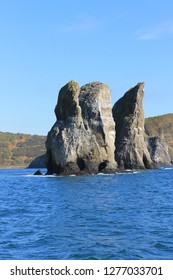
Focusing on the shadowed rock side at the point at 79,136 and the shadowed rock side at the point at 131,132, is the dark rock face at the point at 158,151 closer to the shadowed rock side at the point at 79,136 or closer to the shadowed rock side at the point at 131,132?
the shadowed rock side at the point at 131,132

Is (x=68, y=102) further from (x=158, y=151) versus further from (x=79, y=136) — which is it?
(x=158, y=151)

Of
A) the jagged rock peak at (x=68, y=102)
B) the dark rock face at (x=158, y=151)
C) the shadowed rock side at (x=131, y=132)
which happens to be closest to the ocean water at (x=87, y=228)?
the jagged rock peak at (x=68, y=102)

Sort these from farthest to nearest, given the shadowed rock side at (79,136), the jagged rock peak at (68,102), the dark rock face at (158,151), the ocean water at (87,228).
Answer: the dark rock face at (158,151), the jagged rock peak at (68,102), the shadowed rock side at (79,136), the ocean water at (87,228)

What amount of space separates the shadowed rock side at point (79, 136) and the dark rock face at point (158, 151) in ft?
293

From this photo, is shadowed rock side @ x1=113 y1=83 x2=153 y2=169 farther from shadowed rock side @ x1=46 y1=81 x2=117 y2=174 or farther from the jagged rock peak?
the jagged rock peak

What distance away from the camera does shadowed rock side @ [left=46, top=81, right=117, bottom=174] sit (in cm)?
7888

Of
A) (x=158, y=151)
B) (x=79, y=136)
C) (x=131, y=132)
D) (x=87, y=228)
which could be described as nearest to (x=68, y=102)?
(x=79, y=136)

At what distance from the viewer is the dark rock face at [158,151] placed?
176000 millimetres

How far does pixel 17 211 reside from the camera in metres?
33.5

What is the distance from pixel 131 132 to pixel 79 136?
26.0 metres

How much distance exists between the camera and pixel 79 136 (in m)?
80.4

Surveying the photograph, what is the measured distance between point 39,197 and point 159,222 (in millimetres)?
18264

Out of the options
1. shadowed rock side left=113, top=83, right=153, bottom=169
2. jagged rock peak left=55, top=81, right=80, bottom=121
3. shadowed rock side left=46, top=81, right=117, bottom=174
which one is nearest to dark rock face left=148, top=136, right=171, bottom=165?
shadowed rock side left=113, top=83, right=153, bottom=169
